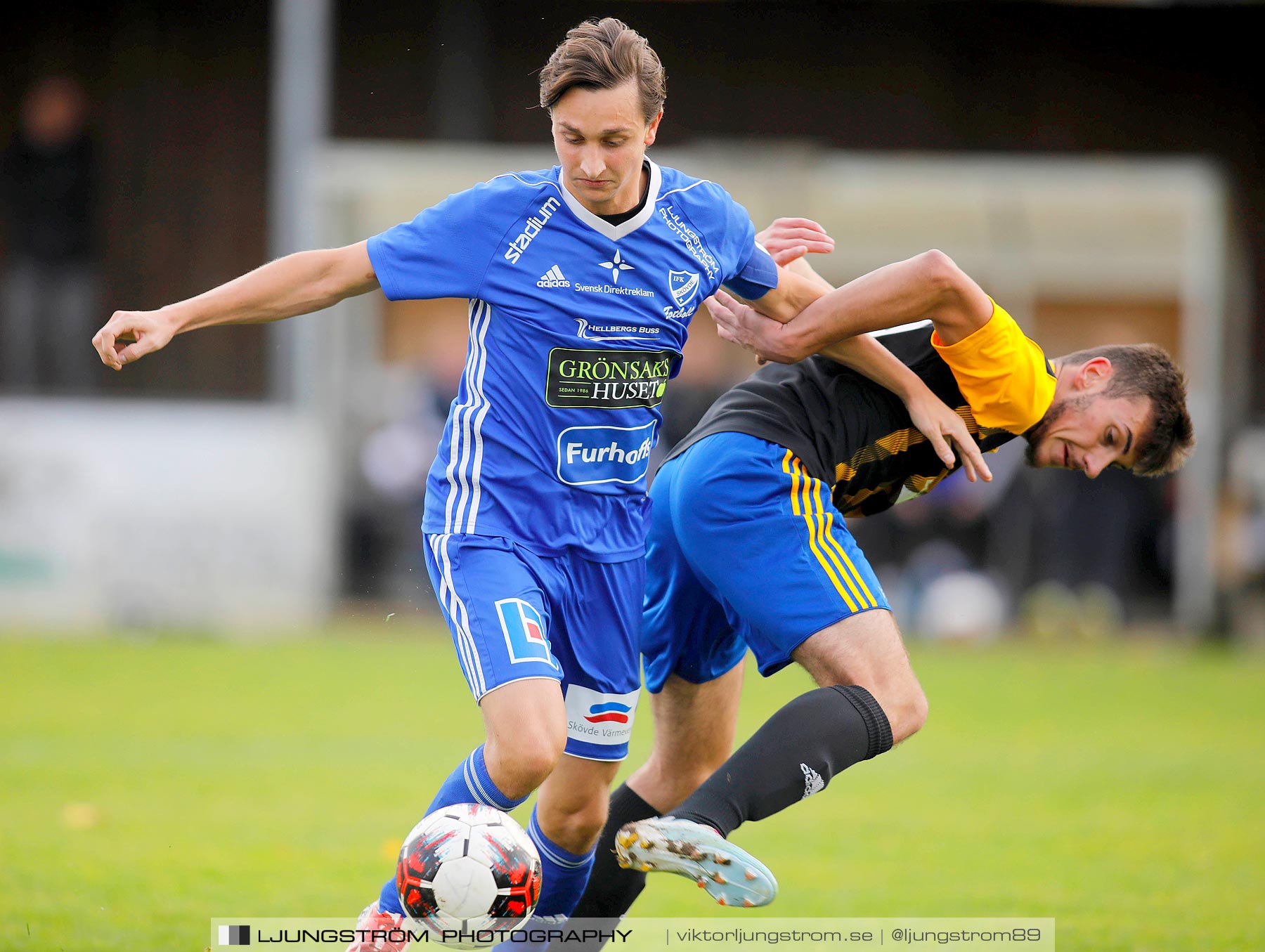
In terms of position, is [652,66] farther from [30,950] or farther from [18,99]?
[18,99]

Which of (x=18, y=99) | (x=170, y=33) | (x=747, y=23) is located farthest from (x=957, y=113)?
(x=18, y=99)

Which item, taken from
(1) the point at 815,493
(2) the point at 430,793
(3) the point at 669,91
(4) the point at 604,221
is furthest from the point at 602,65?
(3) the point at 669,91

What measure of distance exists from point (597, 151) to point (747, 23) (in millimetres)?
13996

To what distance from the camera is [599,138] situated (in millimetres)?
3662

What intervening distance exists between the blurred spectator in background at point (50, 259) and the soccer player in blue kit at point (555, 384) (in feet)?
34.4

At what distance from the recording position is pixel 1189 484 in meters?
14.0

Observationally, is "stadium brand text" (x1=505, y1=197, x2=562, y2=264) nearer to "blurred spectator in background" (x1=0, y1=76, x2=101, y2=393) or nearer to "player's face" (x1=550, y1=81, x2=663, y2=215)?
"player's face" (x1=550, y1=81, x2=663, y2=215)

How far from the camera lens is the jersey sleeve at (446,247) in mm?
3725

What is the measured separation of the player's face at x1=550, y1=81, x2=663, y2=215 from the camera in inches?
143

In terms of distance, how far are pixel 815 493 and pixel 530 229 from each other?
1114 mm

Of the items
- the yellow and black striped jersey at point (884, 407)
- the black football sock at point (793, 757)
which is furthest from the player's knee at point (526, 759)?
the yellow and black striped jersey at point (884, 407)

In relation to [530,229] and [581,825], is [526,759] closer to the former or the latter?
[581,825]

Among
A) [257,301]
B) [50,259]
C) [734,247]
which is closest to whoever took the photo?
[257,301]

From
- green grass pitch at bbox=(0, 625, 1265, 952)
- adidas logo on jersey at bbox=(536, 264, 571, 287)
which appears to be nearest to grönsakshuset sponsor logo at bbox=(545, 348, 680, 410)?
adidas logo on jersey at bbox=(536, 264, 571, 287)
